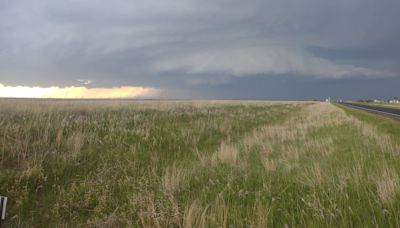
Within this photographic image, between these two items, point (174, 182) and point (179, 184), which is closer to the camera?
point (174, 182)

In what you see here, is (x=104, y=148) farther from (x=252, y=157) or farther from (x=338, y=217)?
(x=338, y=217)

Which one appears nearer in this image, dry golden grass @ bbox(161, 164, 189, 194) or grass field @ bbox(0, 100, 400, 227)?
grass field @ bbox(0, 100, 400, 227)

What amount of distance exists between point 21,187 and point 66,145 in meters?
3.10

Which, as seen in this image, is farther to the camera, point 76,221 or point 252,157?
point 252,157

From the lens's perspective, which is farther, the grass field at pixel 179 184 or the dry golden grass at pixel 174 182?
the dry golden grass at pixel 174 182

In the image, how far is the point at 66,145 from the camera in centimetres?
1020

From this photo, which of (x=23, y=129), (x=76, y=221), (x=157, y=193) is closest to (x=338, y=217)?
(x=157, y=193)

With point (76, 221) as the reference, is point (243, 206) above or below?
above

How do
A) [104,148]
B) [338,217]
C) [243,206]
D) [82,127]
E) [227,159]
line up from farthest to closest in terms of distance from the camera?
[82,127] < [104,148] < [227,159] < [243,206] < [338,217]

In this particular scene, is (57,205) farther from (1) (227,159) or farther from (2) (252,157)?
(2) (252,157)

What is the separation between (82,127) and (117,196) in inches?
264

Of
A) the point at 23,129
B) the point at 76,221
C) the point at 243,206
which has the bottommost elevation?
the point at 76,221

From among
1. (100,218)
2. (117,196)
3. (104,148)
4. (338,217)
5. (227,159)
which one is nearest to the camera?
(338,217)

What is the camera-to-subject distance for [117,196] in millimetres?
7008
